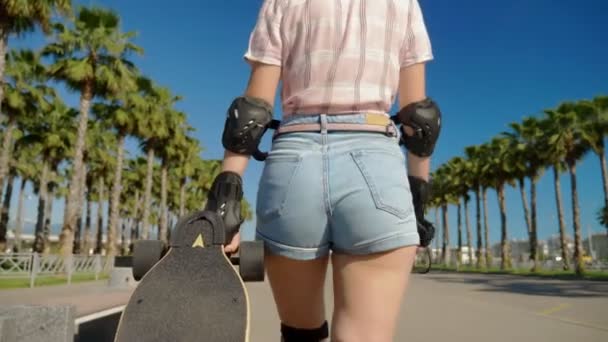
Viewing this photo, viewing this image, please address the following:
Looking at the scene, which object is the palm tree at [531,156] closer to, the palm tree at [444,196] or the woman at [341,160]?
the palm tree at [444,196]

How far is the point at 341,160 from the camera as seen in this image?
1.55 m

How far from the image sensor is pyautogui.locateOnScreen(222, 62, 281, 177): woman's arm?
1735 millimetres

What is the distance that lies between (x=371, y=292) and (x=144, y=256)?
70cm

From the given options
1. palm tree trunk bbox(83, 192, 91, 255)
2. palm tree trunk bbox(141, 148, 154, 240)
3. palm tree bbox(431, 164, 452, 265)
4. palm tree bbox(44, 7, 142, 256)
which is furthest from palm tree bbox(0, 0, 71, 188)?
palm tree bbox(431, 164, 452, 265)

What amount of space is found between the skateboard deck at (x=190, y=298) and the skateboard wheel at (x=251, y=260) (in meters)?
0.05

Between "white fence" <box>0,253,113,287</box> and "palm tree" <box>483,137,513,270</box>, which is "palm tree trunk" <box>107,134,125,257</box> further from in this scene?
"palm tree" <box>483,137,513,270</box>

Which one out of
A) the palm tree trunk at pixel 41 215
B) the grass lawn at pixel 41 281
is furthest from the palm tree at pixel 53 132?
the grass lawn at pixel 41 281

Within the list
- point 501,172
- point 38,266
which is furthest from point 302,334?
point 501,172

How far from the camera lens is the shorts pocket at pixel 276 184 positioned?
1.56 metres

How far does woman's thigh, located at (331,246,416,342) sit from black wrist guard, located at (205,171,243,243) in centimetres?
35

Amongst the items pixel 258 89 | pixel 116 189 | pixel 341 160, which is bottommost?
pixel 341 160

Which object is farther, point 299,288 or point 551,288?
point 551,288

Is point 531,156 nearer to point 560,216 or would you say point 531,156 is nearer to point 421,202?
point 560,216

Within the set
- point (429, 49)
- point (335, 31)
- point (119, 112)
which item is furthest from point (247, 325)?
point (119, 112)
